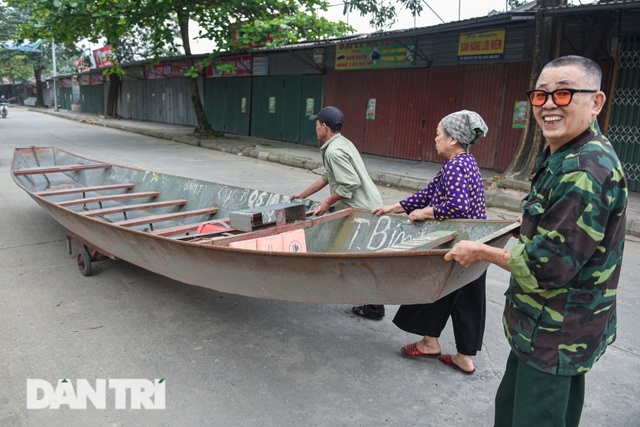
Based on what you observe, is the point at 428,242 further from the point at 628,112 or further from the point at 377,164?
the point at 377,164

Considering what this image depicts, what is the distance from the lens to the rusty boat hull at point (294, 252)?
96.6 inches

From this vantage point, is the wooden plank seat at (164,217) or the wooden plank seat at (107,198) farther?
the wooden plank seat at (107,198)

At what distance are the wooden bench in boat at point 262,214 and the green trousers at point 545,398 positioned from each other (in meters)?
2.28

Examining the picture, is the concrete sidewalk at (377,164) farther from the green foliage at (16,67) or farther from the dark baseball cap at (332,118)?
the green foliage at (16,67)

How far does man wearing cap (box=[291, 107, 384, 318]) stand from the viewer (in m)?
3.67

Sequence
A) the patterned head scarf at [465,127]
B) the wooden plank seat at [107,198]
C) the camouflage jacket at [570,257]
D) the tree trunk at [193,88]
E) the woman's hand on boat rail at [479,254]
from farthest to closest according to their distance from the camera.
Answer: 1. the tree trunk at [193,88]
2. the wooden plank seat at [107,198]
3. the patterned head scarf at [465,127]
4. the woman's hand on boat rail at [479,254]
5. the camouflage jacket at [570,257]

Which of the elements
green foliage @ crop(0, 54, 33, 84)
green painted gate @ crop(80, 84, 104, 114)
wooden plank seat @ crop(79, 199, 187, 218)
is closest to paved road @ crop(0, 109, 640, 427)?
wooden plank seat @ crop(79, 199, 187, 218)

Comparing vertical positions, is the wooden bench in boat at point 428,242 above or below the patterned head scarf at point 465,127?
below

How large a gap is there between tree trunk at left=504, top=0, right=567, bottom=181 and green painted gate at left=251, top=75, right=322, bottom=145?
748cm

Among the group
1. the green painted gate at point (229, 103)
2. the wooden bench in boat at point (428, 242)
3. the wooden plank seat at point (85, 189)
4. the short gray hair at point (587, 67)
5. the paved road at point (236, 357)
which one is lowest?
the paved road at point (236, 357)

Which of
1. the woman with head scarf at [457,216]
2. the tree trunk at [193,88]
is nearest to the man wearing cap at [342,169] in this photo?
the woman with head scarf at [457,216]

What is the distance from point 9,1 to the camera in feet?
44.2

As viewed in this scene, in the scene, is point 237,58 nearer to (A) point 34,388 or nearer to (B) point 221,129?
(B) point 221,129

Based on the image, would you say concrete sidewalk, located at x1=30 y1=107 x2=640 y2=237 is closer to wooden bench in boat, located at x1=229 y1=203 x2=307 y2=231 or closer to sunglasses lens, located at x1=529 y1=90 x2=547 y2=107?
wooden bench in boat, located at x1=229 y1=203 x2=307 y2=231
